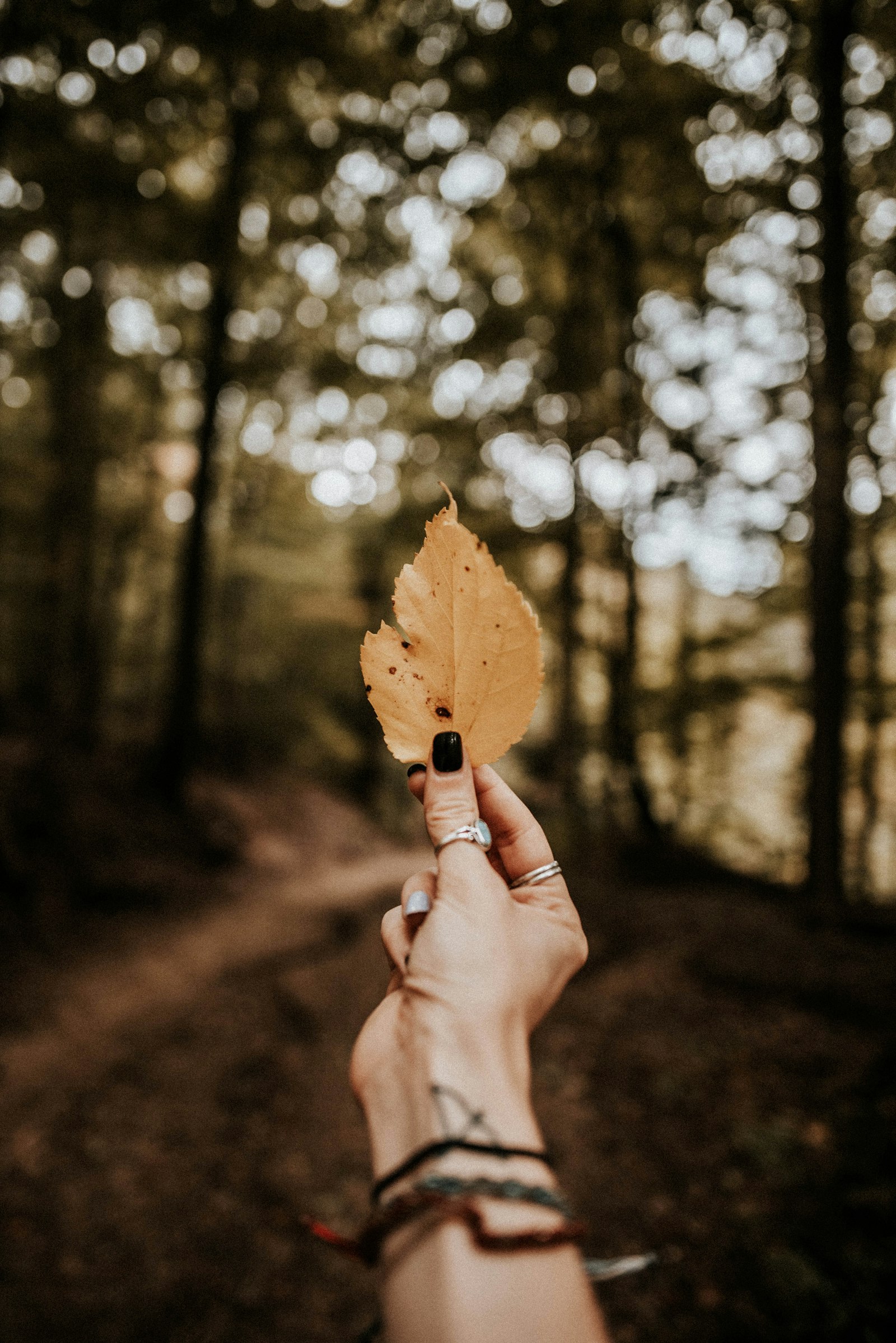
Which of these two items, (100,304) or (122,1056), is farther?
(100,304)

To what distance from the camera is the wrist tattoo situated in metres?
0.87

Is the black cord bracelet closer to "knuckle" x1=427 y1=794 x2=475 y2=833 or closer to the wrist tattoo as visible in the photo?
the wrist tattoo

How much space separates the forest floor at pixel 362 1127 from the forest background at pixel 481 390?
A: 0.41 feet

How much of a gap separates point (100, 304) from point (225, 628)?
24.5 ft

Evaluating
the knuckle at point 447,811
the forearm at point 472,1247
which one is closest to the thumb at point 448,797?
the knuckle at point 447,811

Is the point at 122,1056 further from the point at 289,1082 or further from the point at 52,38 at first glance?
the point at 52,38

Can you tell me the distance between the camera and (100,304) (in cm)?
995

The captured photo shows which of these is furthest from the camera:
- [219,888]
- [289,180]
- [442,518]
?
[219,888]

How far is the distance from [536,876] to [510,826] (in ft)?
0.40

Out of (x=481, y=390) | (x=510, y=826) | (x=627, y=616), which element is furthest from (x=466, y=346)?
(x=510, y=826)

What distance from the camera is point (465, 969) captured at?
107 cm

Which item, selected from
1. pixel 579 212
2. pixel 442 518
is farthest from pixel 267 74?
pixel 442 518

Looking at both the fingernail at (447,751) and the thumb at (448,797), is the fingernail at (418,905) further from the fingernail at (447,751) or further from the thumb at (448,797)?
the fingernail at (447,751)

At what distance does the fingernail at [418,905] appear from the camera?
3.80 ft
